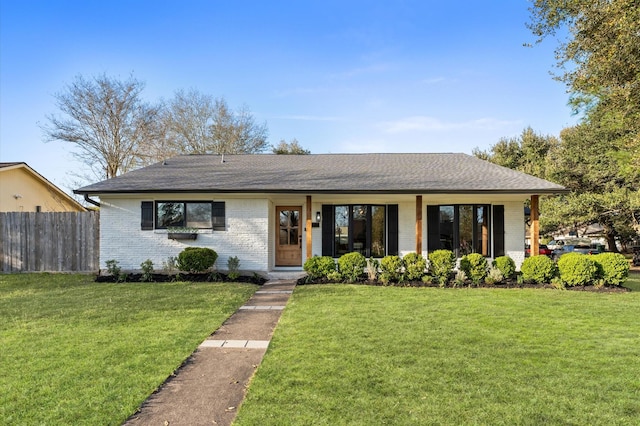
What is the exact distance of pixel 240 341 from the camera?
16.1 feet

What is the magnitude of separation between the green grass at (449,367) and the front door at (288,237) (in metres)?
5.40

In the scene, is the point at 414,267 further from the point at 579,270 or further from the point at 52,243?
the point at 52,243

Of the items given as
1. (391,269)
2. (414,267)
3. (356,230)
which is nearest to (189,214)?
(356,230)

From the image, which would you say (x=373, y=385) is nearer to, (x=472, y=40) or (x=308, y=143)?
(x=472, y=40)

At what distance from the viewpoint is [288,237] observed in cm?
1240

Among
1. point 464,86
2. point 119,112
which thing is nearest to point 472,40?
point 464,86

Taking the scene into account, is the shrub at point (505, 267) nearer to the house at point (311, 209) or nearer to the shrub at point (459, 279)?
the shrub at point (459, 279)

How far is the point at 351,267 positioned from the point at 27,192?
1778cm

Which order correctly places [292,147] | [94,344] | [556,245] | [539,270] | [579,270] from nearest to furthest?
[94,344]
[579,270]
[539,270]
[556,245]
[292,147]

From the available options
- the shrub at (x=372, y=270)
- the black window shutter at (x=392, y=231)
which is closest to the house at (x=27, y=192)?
the shrub at (x=372, y=270)

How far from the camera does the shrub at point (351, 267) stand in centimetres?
994

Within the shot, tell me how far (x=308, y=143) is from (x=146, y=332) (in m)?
29.3

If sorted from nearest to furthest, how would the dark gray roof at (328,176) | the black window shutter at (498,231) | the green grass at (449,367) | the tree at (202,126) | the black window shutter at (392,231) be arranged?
1. the green grass at (449,367)
2. the dark gray roof at (328,176)
3. the black window shutter at (498,231)
4. the black window shutter at (392,231)
5. the tree at (202,126)

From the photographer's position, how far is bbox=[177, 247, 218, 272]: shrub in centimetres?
1014
